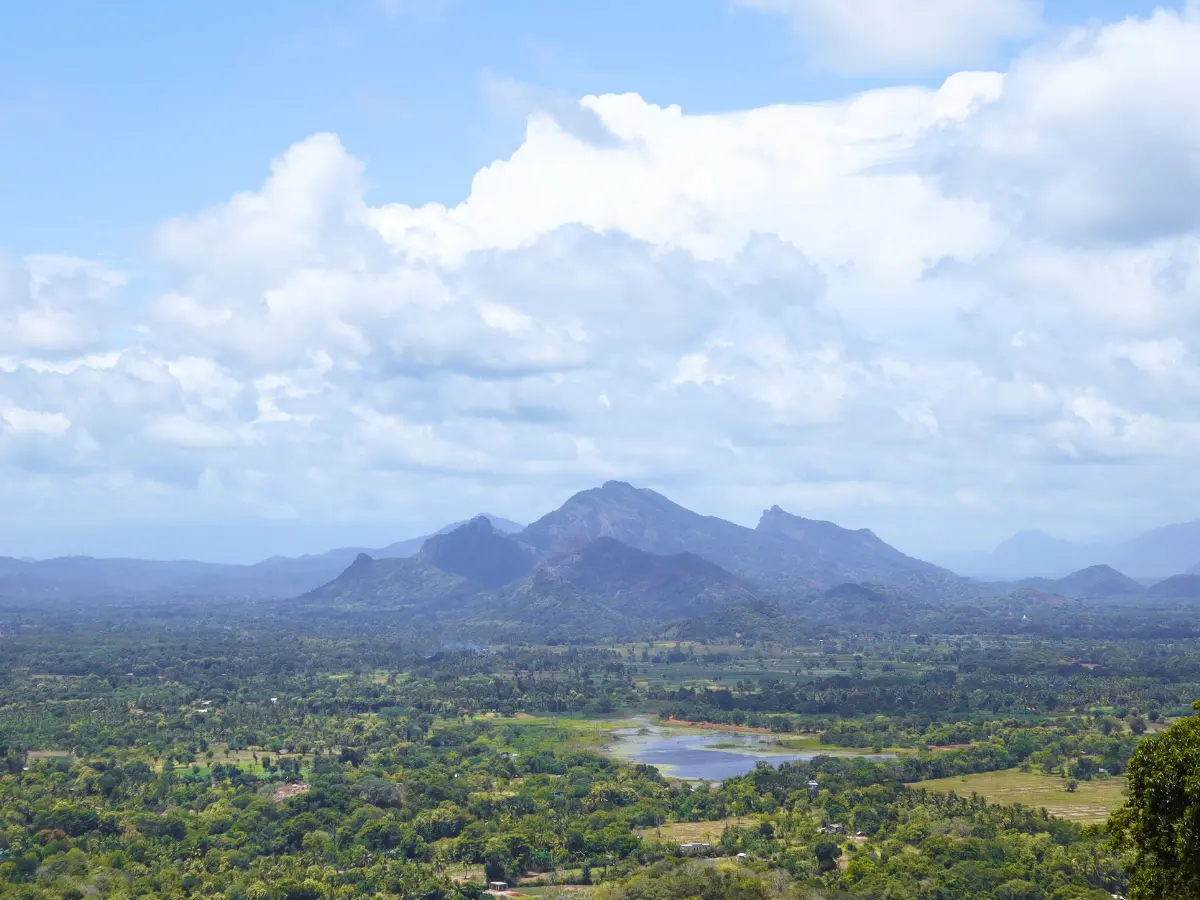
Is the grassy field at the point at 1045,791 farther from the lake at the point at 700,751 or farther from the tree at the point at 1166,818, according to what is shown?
the tree at the point at 1166,818

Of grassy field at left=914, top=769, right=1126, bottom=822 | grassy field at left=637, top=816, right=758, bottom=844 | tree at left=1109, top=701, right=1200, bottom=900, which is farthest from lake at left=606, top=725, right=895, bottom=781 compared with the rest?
tree at left=1109, top=701, right=1200, bottom=900

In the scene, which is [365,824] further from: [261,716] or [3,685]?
Result: [3,685]

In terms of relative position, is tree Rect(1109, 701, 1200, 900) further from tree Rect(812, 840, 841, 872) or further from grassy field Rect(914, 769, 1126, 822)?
grassy field Rect(914, 769, 1126, 822)

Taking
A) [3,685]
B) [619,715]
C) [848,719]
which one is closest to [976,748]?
[848,719]

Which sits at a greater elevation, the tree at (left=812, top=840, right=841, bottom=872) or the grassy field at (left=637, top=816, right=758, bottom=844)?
the tree at (left=812, top=840, right=841, bottom=872)

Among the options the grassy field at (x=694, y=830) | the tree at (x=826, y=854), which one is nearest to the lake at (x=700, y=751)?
the grassy field at (x=694, y=830)

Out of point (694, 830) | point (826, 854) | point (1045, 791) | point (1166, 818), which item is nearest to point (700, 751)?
point (1045, 791)
